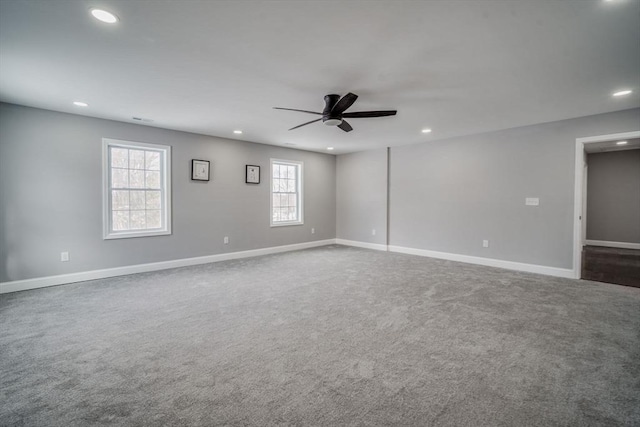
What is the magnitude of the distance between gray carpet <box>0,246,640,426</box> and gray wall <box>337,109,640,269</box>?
1117mm

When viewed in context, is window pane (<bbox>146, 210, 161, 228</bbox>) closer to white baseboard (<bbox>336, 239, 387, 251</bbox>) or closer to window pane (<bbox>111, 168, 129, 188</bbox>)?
window pane (<bbox>111, 168, 129, 188</bbox>)

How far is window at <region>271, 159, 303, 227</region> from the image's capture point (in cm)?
696

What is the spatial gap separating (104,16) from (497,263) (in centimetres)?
625

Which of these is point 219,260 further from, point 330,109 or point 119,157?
point 330,109

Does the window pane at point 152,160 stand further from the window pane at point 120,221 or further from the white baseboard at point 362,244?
the white baseboard at point 362,244

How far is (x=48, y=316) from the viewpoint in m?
3.08

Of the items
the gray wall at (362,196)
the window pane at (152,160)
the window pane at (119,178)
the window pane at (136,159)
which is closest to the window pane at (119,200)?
the window pane at (119,178)

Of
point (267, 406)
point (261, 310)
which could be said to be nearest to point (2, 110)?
point (261, 310)

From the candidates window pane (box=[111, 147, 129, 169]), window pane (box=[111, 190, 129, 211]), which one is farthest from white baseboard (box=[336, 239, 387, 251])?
window pane (box=[111, 147, 129, 169])

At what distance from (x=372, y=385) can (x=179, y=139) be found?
17.0 ft

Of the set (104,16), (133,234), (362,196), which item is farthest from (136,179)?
(362,196)

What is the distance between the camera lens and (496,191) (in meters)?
5.34

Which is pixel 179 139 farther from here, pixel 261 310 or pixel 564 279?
pixel 564 279

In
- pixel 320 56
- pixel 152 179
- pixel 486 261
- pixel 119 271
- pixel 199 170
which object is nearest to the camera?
pixel 320 56
